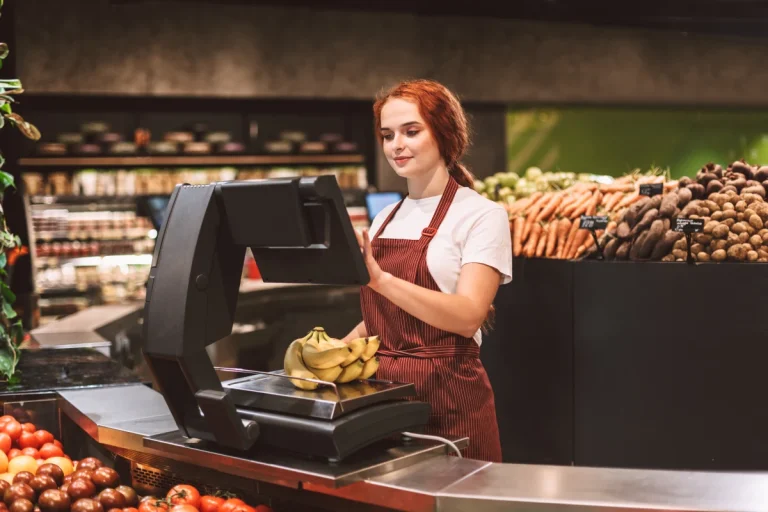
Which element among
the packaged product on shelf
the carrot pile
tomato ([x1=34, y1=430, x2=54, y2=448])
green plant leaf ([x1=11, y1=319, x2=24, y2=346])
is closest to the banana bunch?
tomato ([x1=34, y1=430, x2=54, y2=448])

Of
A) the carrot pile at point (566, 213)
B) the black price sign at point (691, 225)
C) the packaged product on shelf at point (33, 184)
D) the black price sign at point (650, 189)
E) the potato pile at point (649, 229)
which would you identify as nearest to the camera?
the black price sign at point (691, 225)

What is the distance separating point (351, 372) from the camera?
184 centimetres

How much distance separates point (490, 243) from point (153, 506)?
103 cm

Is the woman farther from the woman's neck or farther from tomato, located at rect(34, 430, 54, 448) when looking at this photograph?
tomato, located at rect(34, 430, 54, 448)

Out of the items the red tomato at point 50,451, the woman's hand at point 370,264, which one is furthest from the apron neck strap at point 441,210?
the red tomato at point 50,451

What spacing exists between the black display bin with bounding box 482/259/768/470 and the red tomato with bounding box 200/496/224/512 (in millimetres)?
2495

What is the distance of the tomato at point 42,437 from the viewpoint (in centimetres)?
262

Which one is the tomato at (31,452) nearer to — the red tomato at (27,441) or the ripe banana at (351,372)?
the red tomato at (27,441)

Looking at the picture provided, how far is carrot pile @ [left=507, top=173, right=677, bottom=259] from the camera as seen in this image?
14.4ft

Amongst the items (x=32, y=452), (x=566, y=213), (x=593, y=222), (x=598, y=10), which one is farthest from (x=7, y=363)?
(x=598, y=10)

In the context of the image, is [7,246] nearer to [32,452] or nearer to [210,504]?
[32,452]

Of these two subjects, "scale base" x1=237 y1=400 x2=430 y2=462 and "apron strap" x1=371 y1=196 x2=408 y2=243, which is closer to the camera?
"scale base" x1=237 y1=400 x2=430 y2=462

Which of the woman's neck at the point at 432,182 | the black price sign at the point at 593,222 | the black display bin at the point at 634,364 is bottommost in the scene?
the black display bin at the point at 634,364

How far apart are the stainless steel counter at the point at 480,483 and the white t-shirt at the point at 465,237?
558mm
